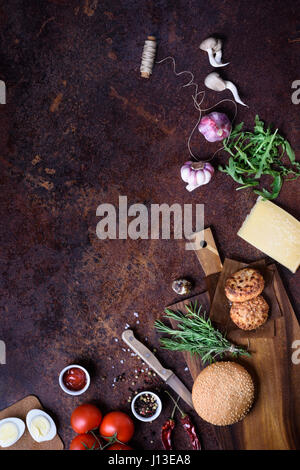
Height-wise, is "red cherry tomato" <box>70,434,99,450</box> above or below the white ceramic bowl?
below

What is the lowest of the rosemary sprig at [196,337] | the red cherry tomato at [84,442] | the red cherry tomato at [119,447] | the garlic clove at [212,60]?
the red cherry tomato at [84,442]

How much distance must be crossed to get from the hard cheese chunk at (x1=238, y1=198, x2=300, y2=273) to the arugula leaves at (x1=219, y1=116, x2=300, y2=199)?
66mm

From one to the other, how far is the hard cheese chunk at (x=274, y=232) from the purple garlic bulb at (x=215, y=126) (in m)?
0.30

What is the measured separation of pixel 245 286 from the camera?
1473 mm

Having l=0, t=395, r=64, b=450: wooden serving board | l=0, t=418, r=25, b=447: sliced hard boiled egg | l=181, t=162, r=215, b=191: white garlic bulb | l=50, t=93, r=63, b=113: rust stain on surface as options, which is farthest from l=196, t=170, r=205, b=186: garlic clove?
l=0, t=418, r=25, b=447: sliced hard boiled egg

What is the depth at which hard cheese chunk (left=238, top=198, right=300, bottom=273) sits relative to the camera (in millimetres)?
1527

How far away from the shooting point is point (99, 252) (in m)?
1.63

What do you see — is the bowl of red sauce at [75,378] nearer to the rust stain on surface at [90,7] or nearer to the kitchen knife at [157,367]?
the kitchen knife at [157,367]

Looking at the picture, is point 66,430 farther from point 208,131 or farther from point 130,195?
point 208,131

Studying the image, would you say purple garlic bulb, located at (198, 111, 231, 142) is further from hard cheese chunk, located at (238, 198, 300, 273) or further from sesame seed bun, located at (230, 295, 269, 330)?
sesame seed bun, located at (230, 295, 269, 330)

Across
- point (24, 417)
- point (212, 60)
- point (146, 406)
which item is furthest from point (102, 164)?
point (24, 417)

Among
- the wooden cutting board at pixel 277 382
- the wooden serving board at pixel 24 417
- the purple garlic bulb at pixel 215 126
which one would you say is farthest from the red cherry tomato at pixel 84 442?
the purple garlic bulb at pixel 215 126

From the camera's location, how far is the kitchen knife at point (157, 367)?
5.18 feet

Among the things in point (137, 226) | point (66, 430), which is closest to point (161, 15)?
point (137, 226)
